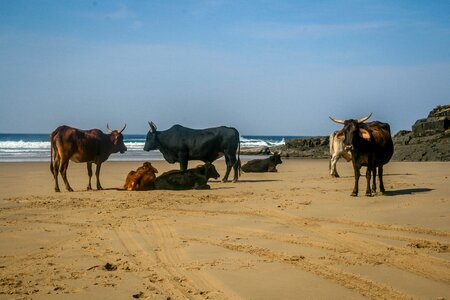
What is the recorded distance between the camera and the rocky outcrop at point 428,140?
83.0ft

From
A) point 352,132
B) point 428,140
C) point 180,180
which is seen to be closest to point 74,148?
point 180,180

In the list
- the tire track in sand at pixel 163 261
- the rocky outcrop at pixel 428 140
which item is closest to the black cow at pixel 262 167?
the rocky outcrop at pixel 428 140

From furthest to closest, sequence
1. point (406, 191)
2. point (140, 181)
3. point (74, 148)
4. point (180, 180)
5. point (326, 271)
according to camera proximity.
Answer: point (74, 148) → point (180, 180) → point (140, 181) → point (406, 191) → point (326, 271)

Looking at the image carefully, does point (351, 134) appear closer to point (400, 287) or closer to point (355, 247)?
point (355, 247)

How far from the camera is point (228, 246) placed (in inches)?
269

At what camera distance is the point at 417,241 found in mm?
6996

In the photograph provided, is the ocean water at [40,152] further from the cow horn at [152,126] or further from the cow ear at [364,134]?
the cow ear at [364,134]

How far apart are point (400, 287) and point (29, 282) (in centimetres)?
363

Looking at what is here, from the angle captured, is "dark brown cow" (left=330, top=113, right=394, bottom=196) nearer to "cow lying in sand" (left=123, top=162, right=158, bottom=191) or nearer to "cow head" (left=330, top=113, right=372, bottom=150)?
"cow head" (left=330, top=113, right=372, bottom=150)

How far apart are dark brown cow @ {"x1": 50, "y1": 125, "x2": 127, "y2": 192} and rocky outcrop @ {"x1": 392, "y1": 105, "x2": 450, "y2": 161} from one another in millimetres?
16496

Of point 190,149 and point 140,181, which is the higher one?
point 190,149

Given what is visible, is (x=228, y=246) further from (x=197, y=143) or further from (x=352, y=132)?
(x=197, y=143)

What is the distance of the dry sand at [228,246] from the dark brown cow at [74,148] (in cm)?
205

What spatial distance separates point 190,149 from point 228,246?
10570 millimetres
